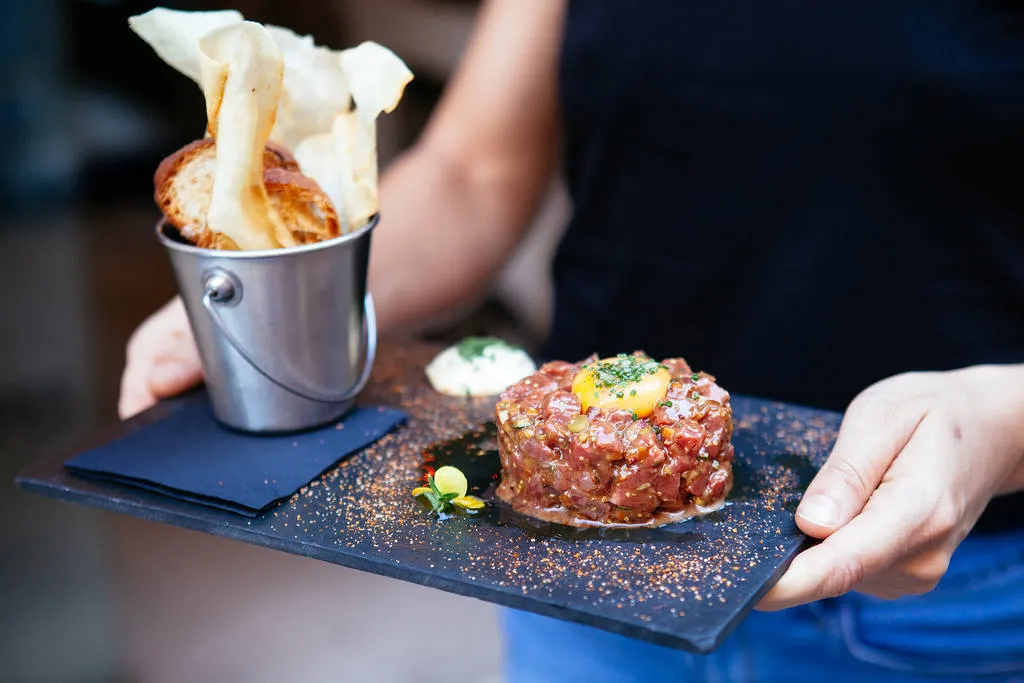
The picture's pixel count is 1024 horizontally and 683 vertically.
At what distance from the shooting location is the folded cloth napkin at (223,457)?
1.35 meters

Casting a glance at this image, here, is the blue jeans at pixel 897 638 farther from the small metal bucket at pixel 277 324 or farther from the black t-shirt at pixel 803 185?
the small metal bucket at pixel 277 324

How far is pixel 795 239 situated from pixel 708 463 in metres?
0.64

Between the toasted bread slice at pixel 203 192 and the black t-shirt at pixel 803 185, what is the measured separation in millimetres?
661

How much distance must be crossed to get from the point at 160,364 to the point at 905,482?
1200 mm

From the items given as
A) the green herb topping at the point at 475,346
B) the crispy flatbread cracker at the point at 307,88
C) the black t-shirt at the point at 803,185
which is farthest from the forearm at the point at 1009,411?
the crispy flatbread cracker at the point at 307,88

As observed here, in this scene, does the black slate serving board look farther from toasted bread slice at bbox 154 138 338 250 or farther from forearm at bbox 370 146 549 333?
forearm at bbox 370 146 549 333

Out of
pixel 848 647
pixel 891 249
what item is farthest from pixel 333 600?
pixel 891 249

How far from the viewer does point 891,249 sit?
1.72m

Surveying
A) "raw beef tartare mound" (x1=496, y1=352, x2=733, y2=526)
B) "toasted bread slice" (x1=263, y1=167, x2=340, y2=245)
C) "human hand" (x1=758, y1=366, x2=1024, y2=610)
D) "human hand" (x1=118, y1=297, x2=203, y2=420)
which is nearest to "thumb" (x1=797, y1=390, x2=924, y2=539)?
"human hand" (x1=758, y1=366, x2=1024, y2=610)

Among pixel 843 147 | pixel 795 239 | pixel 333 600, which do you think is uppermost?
pixel 843 147

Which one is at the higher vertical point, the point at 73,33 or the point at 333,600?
the point at 73,33

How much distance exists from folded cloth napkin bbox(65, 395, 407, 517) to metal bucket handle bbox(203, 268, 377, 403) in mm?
47

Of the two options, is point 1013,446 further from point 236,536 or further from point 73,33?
point 73,33

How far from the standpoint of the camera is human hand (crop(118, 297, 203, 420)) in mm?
1701
